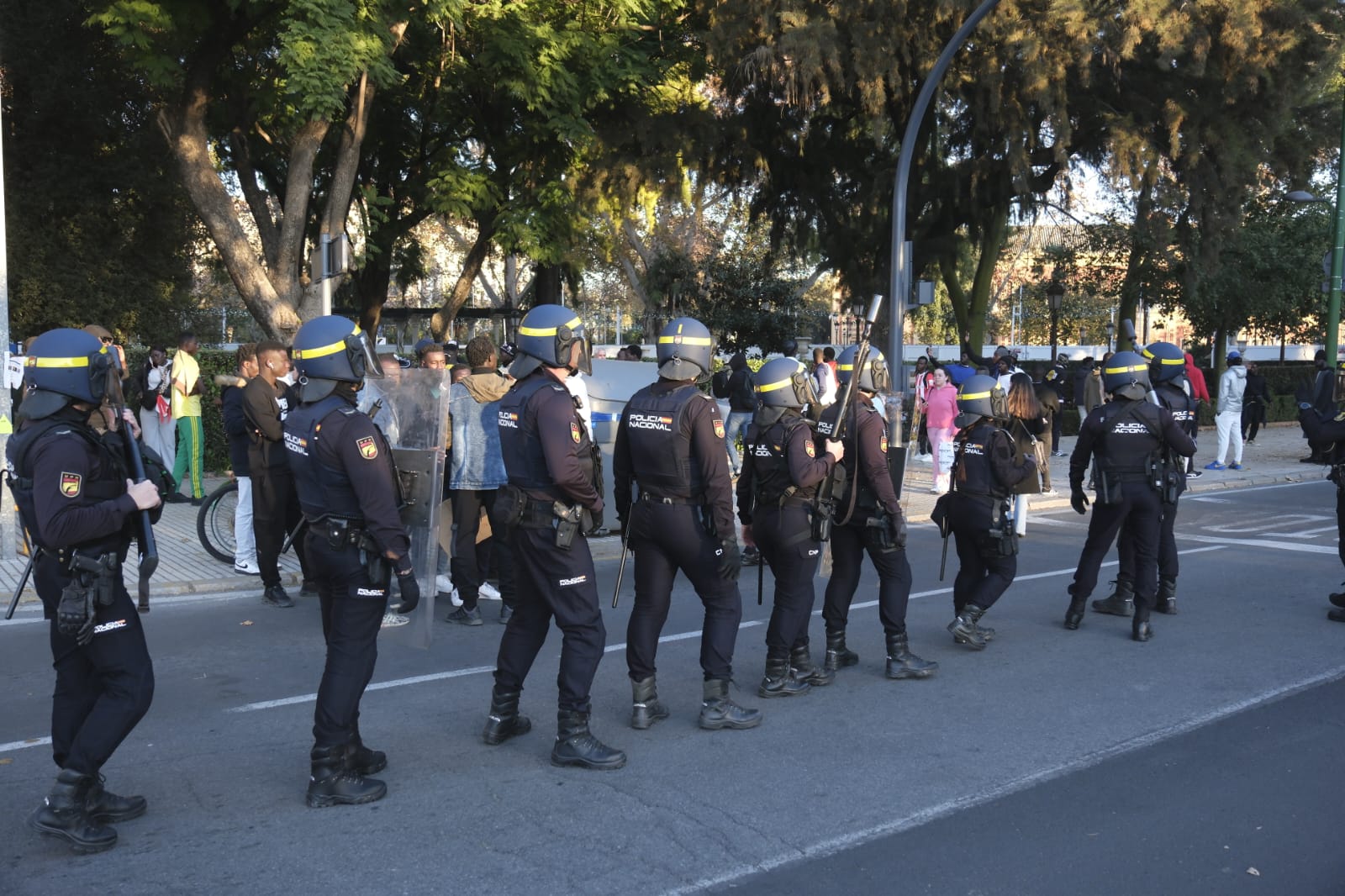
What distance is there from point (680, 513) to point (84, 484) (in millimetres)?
2443

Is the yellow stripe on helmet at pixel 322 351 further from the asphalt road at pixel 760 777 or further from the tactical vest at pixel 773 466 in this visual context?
the tactical vest at pixel 773 466

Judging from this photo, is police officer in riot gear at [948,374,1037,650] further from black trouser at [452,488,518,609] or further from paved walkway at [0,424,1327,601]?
paved walkway at [0,424,1327,601]

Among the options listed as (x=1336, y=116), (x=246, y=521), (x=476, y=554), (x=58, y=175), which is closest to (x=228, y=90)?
(x=58, y=175)

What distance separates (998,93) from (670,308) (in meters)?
14.8

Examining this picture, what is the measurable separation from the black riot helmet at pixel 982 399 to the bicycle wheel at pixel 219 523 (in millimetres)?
5965

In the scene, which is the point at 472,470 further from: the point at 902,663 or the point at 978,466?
the point at 978,466

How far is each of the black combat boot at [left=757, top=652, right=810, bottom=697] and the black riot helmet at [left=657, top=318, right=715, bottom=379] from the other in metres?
1.66

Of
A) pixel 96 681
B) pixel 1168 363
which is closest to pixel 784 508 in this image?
pixel 96 681

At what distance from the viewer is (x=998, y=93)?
18766mm

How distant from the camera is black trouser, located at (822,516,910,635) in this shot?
641 cm

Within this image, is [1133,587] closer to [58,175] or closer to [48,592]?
[48,592]

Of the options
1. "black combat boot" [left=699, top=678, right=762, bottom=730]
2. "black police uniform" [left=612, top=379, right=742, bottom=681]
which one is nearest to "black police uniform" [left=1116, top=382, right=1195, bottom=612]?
"black combat boot" [left=699, top=678, right=762, bottom=730]

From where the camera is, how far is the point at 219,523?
9.79m

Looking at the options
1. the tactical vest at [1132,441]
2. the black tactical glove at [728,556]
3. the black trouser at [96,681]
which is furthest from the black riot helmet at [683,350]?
the tactical vest at [1132,441]
